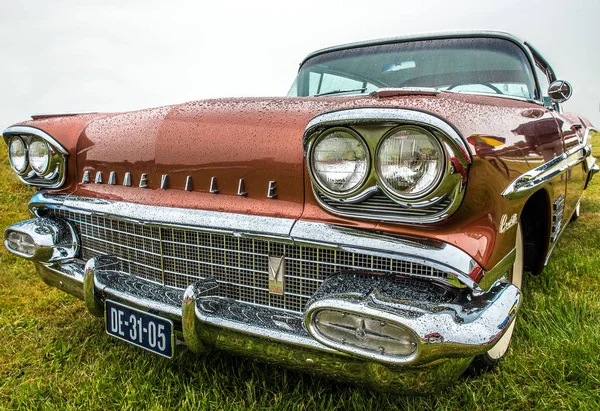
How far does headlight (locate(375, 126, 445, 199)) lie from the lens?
125cm

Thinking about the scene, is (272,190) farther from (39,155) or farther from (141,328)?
(39,155)

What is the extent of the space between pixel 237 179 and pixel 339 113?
481 millimetres

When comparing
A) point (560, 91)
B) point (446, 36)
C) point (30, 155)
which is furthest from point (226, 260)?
point (560, 91)

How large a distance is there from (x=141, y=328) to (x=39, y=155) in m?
1.03

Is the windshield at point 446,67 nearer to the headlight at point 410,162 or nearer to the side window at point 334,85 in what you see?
the side window at point 334,85

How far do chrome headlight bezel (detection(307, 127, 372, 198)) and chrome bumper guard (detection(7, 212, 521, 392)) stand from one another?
0.25m

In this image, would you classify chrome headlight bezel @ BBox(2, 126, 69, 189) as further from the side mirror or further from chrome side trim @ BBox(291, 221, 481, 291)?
the side mirror

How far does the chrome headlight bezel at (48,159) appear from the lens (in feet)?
6.92

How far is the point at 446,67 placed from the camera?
2.29 m

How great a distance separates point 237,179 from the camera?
164cm

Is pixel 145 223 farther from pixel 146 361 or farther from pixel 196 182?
pixel 146 361

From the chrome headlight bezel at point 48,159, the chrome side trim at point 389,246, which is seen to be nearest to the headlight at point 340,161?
the chrome side trim at point 389,246

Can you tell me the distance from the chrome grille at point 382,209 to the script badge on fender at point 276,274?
25cm

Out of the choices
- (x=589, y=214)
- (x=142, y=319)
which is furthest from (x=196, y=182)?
(x=589, y=214)
